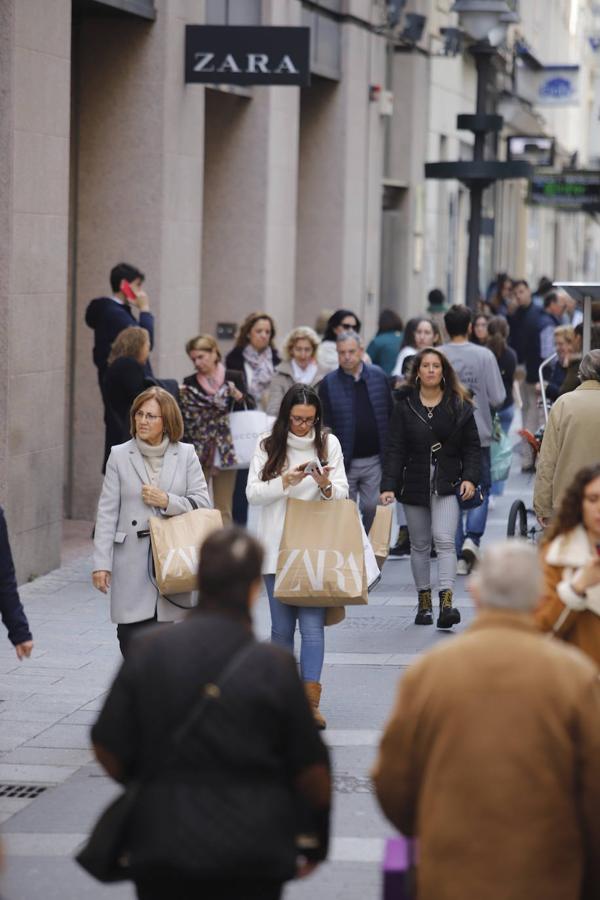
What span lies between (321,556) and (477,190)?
1092 cm

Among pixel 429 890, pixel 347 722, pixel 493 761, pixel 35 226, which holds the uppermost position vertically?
pixel 35 226

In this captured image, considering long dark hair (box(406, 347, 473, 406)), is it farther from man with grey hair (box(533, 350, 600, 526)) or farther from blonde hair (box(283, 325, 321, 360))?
blonde hair (box(283, 325, 321, 360))

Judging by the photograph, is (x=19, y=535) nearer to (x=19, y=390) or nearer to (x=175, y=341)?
(x=19, y=390)

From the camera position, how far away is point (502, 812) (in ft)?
13.7

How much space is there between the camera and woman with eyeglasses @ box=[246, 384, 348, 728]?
867 cm

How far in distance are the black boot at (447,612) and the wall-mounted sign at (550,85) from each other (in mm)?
25523

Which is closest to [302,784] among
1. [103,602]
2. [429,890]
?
[429,890]

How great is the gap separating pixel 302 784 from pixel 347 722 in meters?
4.33

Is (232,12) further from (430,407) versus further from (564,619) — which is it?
(564,619)

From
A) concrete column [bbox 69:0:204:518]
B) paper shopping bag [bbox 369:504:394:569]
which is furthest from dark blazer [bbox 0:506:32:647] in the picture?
concrete column [bbox 69:0:204:518]

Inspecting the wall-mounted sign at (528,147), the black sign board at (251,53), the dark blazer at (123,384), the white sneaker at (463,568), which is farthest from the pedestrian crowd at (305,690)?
the wall-mounted sign at (528,147)

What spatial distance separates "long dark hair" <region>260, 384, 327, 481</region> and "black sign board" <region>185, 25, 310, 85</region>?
20.5ft

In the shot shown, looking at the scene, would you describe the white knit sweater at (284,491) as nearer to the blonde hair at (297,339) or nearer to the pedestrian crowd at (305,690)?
the pedestrian crowd at (305,690)

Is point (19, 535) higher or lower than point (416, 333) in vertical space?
lower
